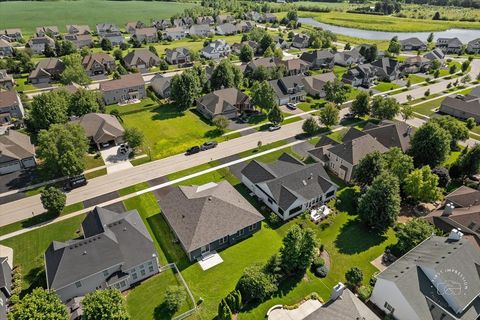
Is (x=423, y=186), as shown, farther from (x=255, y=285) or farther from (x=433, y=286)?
(x=255, y=285)

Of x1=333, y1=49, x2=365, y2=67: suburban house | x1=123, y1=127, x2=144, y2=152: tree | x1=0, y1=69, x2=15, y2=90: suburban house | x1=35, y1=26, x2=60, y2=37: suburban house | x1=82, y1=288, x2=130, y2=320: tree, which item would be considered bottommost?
x1=0, y1=69, x2=15, y2=90: suburban house

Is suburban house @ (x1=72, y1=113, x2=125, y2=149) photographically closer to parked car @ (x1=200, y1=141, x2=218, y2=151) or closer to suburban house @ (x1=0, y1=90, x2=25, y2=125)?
parked car @ (x1=200, y1=141, x2=218, y2=151)

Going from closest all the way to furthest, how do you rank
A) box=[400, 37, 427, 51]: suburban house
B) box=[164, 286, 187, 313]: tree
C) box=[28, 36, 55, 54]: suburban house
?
box=[164, 286, 187, 313]: tree < box=[28, 36, 55, 54]: suburban house < box=[400, 37, 427, 51]: suburban house

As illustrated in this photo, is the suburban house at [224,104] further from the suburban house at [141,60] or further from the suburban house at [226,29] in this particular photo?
the suburban house at [226,29]

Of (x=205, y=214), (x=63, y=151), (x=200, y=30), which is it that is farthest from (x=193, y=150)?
(x=200, y=30)

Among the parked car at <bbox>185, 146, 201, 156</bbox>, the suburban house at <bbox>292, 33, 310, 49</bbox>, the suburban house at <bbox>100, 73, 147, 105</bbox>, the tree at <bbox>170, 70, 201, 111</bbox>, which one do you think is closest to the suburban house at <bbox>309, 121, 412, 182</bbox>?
the parked car at <bbox>185, 146, 201, 156</bbox>

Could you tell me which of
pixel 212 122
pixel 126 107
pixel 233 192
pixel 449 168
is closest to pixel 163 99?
pixel 126 107

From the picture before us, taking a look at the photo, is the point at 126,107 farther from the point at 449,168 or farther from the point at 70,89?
the point at 449,168
